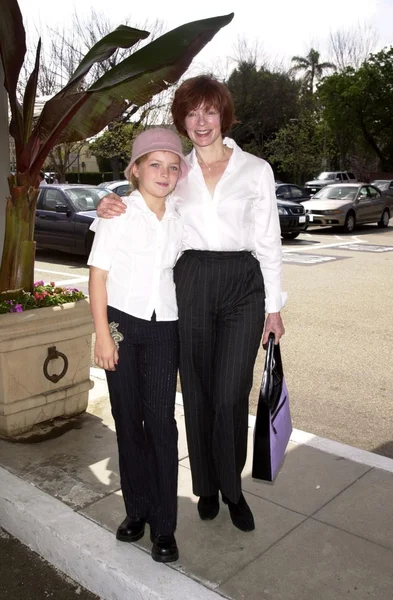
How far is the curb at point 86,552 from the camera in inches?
104

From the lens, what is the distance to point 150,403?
2.81 metres

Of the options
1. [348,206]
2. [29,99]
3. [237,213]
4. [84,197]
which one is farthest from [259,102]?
[237,213]

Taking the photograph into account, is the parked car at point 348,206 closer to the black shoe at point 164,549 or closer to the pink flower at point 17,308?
the pink flower at point 17,308

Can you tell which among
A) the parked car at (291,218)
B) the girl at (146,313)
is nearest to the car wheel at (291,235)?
the parked car at (291,218)

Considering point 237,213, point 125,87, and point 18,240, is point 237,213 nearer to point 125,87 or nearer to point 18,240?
point 125,87

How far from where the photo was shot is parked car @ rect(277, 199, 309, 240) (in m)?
17.7

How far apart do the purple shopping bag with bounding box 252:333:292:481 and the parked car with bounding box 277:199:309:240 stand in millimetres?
14809

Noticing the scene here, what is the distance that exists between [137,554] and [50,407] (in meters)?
1.75

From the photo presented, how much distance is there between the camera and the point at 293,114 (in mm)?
47969

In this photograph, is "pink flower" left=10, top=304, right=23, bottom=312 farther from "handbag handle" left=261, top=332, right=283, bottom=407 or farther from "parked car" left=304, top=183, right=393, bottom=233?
"parked car" left=304, top=183, right=393, bottom=233

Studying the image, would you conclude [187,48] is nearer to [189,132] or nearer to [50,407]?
[189,132]

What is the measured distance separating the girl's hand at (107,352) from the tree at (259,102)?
149 ft

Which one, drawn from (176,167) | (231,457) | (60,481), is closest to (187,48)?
(176,167)

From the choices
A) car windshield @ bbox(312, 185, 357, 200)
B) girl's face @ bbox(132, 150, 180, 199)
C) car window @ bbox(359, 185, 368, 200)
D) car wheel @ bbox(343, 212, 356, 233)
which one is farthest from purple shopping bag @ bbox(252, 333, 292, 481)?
car window @ bbox(359, 185, 368, 200)
